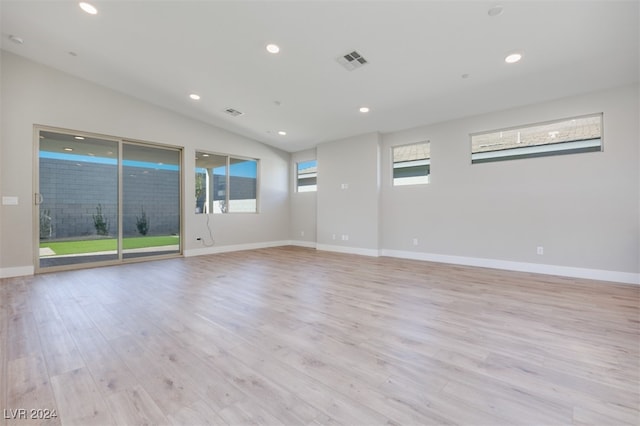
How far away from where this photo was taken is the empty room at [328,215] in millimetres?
1582

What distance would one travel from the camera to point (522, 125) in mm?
4574

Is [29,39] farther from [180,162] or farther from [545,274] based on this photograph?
[545,274]

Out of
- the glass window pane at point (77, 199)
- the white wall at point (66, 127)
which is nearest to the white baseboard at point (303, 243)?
the white wall at point (66, 127)

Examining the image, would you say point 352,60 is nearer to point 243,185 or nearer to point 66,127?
point 243,185

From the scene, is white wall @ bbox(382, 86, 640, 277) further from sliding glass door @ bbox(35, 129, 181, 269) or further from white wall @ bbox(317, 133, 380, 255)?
sliding glass door @ bbox(35, 129, 181, 269)

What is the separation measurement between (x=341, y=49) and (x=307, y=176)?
15.6ft

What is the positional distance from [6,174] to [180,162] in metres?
2.65

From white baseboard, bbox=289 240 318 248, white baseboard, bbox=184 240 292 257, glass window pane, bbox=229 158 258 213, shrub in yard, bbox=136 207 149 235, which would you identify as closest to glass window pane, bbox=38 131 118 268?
shrub in yard, bbox=136 207 149 235

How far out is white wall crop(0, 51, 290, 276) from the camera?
415cm

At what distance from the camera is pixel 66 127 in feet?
15.2

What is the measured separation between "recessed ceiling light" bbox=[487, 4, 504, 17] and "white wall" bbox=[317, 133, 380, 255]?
3429 millimetres

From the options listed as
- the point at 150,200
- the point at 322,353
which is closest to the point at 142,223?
the point at 150,200

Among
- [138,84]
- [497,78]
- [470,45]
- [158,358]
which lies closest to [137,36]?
[138,84]

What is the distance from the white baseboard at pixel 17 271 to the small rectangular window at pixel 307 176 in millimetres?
5841
